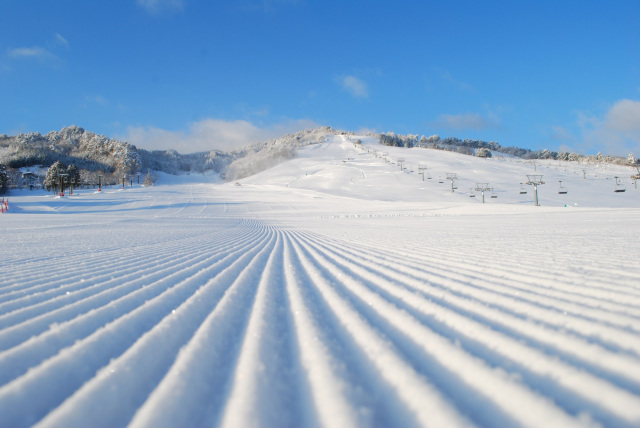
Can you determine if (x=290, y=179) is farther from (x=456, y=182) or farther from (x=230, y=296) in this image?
(x=230, y=296)

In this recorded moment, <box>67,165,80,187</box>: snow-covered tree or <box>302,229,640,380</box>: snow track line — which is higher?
<box>67,165,80,187</box>: snow-covered tree

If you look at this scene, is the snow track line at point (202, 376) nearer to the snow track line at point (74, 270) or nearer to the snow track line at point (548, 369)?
the snow track line at point (548, 369)

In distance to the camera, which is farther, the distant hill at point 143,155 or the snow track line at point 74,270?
the distant hill at point 143,155

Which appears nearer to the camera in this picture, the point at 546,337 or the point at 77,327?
the point at 546,337

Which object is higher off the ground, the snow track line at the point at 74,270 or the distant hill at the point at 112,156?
the distant hill at the point at 112,156

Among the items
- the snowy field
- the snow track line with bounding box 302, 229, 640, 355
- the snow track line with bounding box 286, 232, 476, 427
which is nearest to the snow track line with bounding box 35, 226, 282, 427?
the snowy field

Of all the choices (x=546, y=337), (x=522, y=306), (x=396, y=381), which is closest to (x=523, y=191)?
(x=522, y=306)

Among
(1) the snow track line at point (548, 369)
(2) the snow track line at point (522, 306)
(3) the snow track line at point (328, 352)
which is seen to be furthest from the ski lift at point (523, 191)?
(1) the snow track line at point (548, 369)

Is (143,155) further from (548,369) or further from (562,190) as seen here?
(548,369)

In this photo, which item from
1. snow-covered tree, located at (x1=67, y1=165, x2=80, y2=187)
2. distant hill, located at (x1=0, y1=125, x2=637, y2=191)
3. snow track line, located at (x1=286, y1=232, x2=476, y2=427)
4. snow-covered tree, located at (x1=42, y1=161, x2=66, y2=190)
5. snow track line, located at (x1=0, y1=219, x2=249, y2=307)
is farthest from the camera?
distant hill, located at (x1=0, y1=125, x2=637, y2=191)

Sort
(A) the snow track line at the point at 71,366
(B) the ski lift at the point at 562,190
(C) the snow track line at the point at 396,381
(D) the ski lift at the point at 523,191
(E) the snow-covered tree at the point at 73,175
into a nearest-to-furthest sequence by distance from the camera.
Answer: (C) the snow track line at the point at 396,381
(A) the snow track line at the point at 71,366
(D) the ski lift at the point at 523,191
(B) the ski lift at the point at 562,190
(E) the snow-covered tree at the point at 73,175

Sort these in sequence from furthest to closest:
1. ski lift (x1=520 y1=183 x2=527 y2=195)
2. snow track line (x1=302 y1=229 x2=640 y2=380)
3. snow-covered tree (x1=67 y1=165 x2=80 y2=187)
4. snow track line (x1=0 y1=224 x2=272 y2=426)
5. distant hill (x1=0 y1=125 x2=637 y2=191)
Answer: distant hill (x1=0 y1=125 x2=637 y2=191) < snow-covered tree (x1=67 y1=165 x2=80 y2=187) < ski lift (x1=520 y1=183 x2=527 y2=195) < snow track line (x1=302 y1=229 x2=640 y2=380) < snow track line (x1=0 y1=224 x2=272 y2=426)

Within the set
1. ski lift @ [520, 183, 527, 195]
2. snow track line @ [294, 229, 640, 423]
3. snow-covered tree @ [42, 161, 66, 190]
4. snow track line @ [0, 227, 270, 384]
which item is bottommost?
snow track line @ [0, 227, 270, 384]

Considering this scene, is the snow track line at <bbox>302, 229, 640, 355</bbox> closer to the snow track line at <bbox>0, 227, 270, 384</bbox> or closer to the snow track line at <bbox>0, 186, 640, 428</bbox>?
the snow track line at <bbox>0, 186, 640, 428</bbox>
